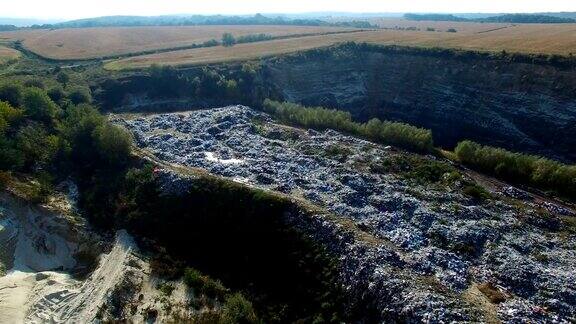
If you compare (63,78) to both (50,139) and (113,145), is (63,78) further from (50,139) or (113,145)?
(113,145)

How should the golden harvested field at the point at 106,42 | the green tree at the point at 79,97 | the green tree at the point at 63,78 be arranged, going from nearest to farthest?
the green tree at the point at 79,97, the green tree at the point at 63,78, the golden harvested field at the point at 106,42

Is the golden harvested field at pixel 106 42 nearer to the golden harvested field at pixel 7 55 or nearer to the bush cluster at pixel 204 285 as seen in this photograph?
the golden harvested field at pixel 7 55

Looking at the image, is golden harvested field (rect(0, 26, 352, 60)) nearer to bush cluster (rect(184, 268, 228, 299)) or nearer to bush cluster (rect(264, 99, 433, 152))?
bush cluster (rect(264, 99, 433, 152))

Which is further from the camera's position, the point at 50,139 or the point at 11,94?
the point at 11,94

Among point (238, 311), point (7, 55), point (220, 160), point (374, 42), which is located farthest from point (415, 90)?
point (7, 55)

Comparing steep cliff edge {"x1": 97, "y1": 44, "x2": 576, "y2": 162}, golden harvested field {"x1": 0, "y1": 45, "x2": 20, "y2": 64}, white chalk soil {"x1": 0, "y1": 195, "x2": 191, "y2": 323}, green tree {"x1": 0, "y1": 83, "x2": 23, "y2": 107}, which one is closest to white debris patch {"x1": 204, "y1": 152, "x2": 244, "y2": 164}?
white chalk soil {"x1": 0, "y1": 195, "x2": 191, "y2": 323}

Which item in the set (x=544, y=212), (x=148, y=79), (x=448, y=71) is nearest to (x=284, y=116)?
(x=148, y=79)

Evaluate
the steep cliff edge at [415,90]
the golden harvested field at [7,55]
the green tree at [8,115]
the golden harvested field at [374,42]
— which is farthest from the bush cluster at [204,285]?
the golden harvested field at [7,55]
